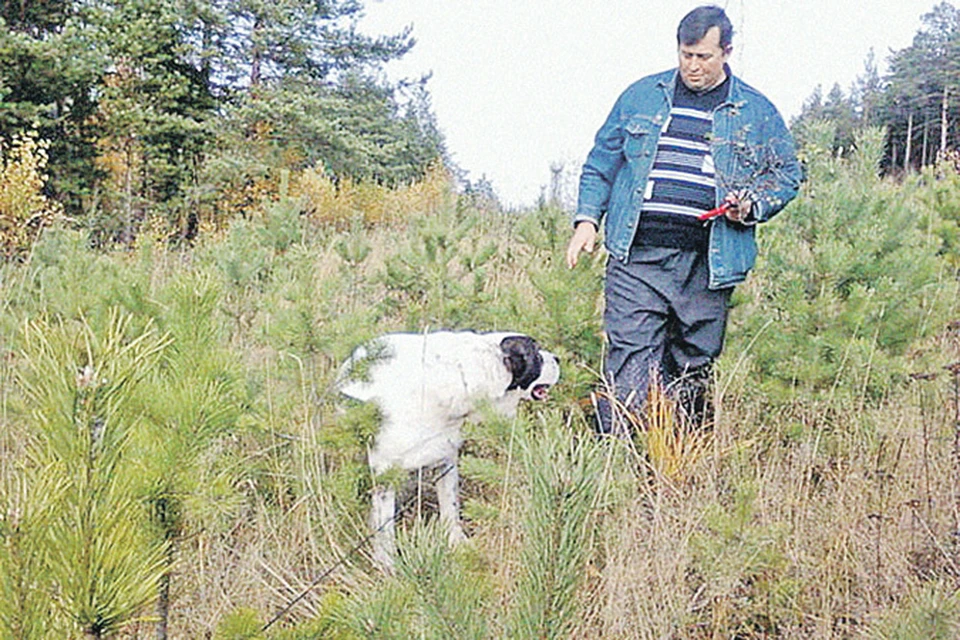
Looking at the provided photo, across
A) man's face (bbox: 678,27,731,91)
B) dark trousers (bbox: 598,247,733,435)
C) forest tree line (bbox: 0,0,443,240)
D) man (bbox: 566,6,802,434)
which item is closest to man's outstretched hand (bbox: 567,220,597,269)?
man (bbox: 566,6,802,434)

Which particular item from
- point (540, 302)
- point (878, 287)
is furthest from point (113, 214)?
point (878, 287)

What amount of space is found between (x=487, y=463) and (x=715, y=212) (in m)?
1.36

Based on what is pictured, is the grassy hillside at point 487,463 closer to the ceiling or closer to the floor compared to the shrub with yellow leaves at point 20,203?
closer to the floor

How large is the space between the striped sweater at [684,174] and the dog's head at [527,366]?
71 centimetres

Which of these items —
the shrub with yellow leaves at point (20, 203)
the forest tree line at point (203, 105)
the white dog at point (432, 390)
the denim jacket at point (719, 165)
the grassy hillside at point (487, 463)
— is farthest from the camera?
the forest tree line at point (203, 105)

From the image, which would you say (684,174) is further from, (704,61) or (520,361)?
(520,361)

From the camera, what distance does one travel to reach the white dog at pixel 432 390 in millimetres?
2939

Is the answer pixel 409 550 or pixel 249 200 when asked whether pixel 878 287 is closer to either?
pixel 409 550

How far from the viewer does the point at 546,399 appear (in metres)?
3.45

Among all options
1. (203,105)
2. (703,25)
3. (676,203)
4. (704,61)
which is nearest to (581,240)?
(676,203)

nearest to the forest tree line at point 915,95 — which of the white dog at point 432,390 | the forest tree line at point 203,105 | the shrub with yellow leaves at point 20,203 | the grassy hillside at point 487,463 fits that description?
the forest tree line at point 203,105

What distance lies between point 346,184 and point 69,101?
677 cm

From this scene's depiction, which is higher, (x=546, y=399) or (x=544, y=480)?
(x=544, y=480)

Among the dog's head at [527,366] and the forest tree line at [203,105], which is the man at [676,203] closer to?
the dog's head at [527,366]
